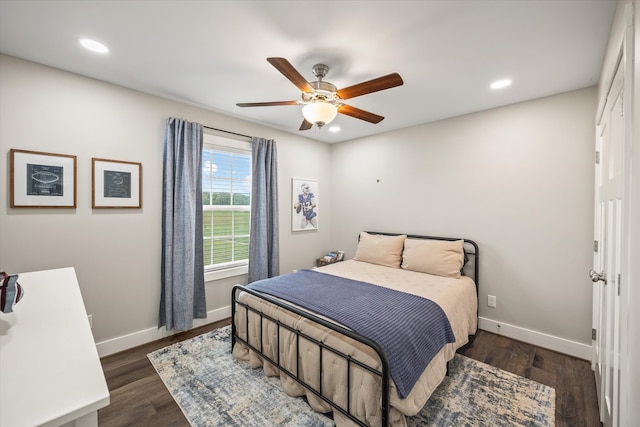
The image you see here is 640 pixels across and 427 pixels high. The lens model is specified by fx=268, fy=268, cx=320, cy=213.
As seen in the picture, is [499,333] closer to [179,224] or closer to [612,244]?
[612,244]

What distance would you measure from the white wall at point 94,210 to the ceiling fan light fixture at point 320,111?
5.46 feet

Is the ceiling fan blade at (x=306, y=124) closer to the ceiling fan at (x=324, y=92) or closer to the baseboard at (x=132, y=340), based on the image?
the ceiling fan at (x=324, y=92)

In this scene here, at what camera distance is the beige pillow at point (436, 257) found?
2.88 metres

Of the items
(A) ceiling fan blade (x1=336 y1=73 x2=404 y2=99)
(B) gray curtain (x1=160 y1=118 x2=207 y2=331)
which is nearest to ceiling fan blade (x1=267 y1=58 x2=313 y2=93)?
(A) ceiling fan blade (x1=336 y1=73 x2=404 y2=99)

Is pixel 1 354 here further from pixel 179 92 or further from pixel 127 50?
pixel 179 92

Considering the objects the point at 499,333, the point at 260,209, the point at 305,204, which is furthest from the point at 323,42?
the point at 499,333

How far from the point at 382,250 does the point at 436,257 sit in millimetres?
669

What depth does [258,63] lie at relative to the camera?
2.11 meters

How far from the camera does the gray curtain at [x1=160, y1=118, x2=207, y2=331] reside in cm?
276

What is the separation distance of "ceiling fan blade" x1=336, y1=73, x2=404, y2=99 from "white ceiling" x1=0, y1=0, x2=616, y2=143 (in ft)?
0.98

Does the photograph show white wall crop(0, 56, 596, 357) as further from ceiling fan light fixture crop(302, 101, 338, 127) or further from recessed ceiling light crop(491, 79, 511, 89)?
ceiling fan light fixture crop(302, 101, 338, 127)

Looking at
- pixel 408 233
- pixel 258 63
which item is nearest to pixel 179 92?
pixel 258 63

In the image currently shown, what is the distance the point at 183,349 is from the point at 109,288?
35.2 inches

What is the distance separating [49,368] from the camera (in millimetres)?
757
